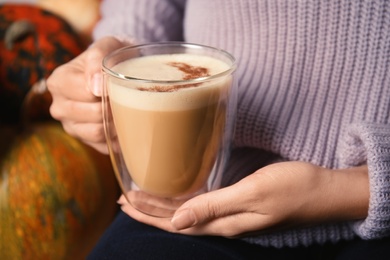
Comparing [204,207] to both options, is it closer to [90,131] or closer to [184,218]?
[184,218]

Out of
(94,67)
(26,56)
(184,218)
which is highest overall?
(94,67)

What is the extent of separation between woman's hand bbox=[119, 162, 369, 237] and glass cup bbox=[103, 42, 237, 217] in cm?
6

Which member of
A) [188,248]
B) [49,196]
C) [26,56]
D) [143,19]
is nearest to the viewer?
[188,248]

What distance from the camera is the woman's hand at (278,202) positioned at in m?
0.51

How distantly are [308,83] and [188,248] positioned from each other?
259 millimetres

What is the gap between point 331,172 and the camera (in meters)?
0.55

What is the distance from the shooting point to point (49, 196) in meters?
1.05

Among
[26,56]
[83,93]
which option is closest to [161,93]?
[83,93]

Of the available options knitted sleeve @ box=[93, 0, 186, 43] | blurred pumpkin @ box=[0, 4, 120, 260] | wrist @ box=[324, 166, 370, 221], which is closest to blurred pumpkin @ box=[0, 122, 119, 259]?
blurred pumpkin @ box=[0, 4, 120, 260]

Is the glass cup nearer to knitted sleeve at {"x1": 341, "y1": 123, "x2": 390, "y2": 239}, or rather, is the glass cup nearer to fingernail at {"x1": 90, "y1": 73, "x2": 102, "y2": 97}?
fingernail at {"x1": 90, "y1": 73, "x2": 102, "y2": 97}

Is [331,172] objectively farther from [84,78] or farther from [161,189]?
[84,78]

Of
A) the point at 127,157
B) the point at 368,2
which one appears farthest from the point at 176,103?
the point at 368,2

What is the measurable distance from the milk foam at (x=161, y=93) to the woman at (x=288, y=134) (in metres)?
0.05

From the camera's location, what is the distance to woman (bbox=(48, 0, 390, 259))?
1.74 ft
